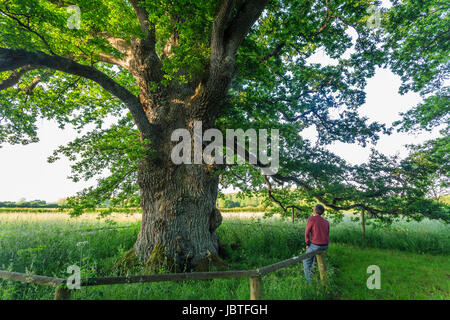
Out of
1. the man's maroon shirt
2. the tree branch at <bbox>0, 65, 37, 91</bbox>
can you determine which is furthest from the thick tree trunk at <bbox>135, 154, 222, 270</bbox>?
the tree branch at <bbox>0, 65, 37, 91</bbox>

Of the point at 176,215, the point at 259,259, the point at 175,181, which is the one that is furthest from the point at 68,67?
the point at 259,259

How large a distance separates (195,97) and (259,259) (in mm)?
5714

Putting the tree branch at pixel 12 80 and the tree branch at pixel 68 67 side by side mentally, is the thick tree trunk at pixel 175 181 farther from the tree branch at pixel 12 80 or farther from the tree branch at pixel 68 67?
the tree branch at pixel 12 80

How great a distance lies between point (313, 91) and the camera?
8.28 meters

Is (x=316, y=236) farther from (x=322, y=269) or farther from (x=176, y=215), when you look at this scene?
(x=176, y=215)

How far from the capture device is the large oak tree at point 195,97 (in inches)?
208

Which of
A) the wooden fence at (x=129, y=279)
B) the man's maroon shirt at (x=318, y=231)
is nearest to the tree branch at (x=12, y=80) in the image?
the wooden fence at (x=129, y=279)

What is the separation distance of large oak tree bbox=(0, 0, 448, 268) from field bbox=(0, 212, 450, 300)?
1.49 m

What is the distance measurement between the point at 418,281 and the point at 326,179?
139 inches

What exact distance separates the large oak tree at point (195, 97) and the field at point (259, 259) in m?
1.49

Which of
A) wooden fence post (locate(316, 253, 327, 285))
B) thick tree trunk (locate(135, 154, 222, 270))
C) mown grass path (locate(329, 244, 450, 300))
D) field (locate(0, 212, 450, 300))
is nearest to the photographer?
field (locate(0, 212, 450, 300))

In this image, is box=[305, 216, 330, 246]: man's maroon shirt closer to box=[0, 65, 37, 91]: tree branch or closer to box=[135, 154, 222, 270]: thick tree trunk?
box=[135, 154, 222, 270]: thick tree trunk

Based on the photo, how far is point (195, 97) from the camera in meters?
6.08

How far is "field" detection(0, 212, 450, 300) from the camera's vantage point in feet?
12.1
